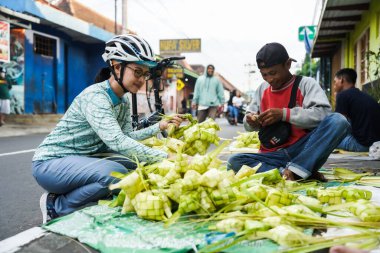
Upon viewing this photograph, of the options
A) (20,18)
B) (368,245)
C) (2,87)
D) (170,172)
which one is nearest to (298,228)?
(368,245)

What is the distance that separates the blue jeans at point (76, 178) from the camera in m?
2.88

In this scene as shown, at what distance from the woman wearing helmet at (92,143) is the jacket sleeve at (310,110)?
138 cm

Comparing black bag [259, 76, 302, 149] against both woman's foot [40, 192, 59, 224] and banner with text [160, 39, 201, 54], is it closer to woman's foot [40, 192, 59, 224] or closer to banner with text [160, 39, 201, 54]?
woman's foot [40, 192, 59, 224]

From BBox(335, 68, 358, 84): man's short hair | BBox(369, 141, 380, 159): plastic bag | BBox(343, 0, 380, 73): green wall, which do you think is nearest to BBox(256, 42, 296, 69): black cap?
BBox(369, 141, 380, 159): plastic bag

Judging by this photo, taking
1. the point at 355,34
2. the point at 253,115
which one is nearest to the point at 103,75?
the point at 253,115

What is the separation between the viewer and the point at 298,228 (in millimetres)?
2090

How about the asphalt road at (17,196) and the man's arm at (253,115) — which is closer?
the asphalt road at (17,196)

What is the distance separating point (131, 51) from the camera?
10.0 ft

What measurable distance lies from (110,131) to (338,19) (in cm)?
1206

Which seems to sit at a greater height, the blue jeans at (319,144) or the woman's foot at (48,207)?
the blue jeans at (319,144)

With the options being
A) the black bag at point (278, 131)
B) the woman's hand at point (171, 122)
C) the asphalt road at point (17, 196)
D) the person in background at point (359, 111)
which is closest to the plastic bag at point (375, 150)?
the person in background at point (359, 111)

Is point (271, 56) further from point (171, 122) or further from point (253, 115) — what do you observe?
point (171, 122)

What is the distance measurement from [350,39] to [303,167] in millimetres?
13215

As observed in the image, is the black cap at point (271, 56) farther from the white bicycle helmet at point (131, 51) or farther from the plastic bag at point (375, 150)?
the plastic bag at point (375, 150)
